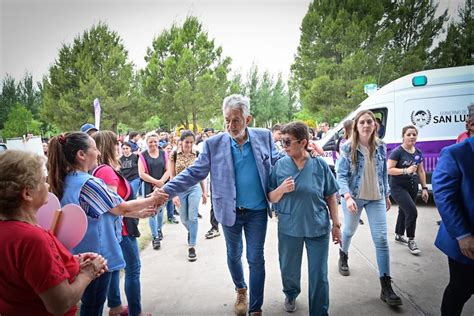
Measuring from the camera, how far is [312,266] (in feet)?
7.95

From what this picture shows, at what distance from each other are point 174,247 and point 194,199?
107 centimetres

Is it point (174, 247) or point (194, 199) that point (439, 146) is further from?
point (174, 247)

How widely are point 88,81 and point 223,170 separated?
22.7 metres

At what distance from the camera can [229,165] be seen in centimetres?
268

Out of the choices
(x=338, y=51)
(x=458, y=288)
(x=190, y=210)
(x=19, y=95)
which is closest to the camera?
(x=458, y=288)

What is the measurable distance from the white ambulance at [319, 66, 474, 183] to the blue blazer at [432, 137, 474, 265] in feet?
18.3

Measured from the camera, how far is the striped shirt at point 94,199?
181 centimetres

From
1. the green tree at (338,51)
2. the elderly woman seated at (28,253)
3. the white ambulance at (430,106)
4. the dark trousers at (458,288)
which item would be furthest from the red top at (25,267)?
the green tree at (338,51)

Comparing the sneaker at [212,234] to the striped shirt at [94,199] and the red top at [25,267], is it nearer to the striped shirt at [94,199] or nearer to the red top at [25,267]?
the striped shirt at [94,199]

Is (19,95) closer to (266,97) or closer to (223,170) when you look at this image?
(266,97)

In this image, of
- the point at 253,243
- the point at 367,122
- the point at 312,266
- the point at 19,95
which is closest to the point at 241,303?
the point at 253,243

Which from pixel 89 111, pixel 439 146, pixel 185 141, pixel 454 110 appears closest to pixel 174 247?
pixel 185 141

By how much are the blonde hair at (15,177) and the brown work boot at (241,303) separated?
2.28 meters

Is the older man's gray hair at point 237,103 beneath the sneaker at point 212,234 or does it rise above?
above
